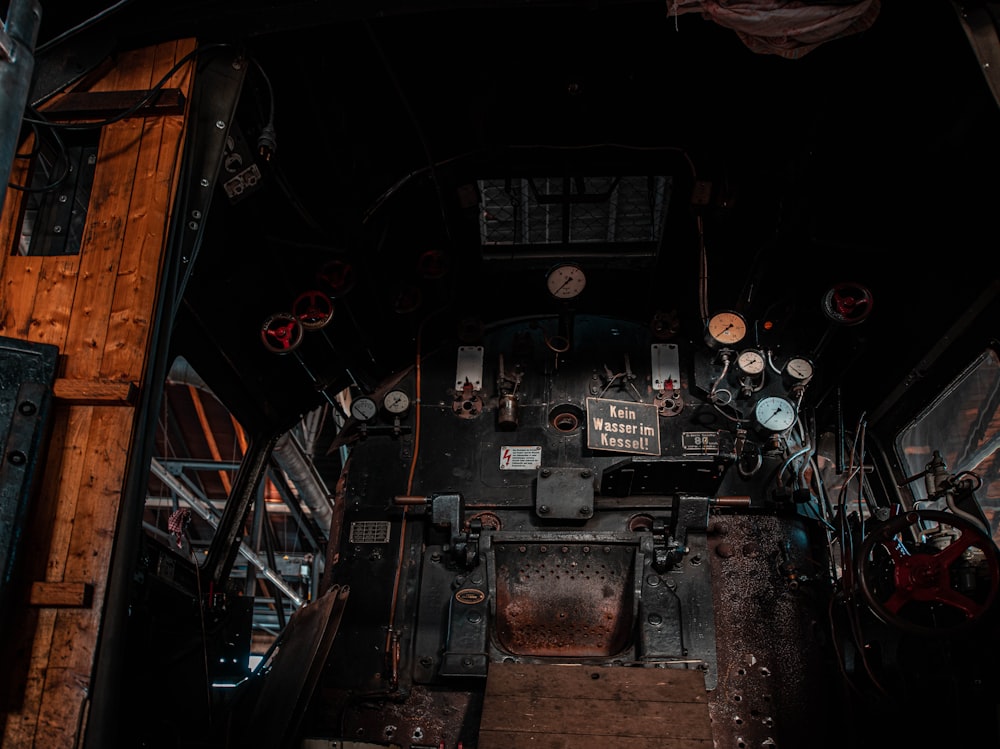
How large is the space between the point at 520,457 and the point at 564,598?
3.36 ft

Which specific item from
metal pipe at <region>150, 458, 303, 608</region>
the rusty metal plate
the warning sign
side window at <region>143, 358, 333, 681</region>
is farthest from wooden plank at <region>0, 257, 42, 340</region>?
metal pipe at <region>150, 458, 303, 608</region>

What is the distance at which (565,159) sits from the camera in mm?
5449

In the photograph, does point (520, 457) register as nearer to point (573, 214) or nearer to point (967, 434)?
point (573, 214)

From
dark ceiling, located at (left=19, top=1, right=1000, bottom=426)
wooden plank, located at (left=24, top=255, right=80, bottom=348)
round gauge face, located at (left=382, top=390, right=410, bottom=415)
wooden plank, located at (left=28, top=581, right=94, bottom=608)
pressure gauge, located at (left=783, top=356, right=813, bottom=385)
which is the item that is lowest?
wooden plank, located at (left=28, top=581, right=94, bottom=608)

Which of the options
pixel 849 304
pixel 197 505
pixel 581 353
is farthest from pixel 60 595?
pixel 197 505

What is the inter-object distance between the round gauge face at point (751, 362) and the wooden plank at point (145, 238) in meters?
3.65

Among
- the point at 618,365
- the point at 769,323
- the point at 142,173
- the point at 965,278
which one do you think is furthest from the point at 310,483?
the point at 965,278

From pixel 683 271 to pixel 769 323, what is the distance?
0.73 meters

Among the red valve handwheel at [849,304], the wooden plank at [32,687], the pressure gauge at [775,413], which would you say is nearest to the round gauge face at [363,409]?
the pressure gauge at [775,413]

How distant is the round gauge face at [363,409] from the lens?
5652 mm

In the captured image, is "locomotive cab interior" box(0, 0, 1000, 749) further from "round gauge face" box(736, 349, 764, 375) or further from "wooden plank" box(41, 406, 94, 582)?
"wooden plank" box(41, 406, 94, 582)

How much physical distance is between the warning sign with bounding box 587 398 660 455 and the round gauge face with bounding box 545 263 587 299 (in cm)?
73

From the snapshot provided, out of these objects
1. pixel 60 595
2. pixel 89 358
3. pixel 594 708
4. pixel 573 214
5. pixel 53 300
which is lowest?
pixel 594 708

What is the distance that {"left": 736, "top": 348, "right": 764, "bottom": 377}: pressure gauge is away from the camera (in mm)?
5414
